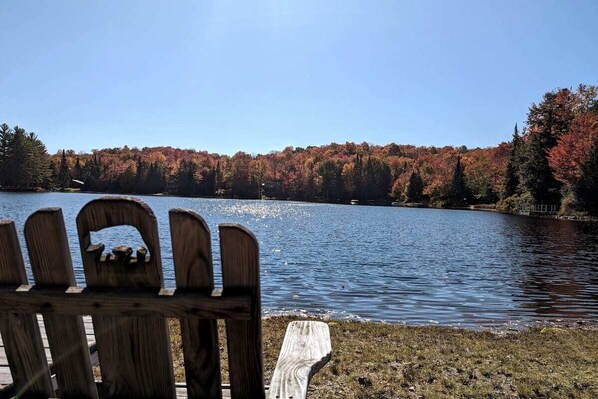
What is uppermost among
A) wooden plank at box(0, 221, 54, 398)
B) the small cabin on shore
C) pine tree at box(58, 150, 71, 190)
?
pine tree at box(58, 150, 71, 190)

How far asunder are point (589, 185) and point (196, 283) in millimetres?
68756

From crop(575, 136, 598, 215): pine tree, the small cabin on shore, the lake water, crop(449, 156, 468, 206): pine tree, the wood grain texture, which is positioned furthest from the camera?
crop(449, 156, 468, 206): pine tree

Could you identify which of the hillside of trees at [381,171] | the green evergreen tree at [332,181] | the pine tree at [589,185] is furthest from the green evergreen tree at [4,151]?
the pine tree at [589,185]

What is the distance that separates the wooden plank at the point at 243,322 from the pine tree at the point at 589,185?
67.6 m

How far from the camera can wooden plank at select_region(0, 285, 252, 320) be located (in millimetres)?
1428

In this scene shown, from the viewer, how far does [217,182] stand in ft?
497

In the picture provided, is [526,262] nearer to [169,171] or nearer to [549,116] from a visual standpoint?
[549,116]

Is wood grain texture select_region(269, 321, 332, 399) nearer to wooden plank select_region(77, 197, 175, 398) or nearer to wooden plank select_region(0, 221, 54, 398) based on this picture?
wooden plank select_region(77, 197, 175, 398)

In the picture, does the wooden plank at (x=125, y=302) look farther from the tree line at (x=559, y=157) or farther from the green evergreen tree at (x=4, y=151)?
the green evergreen tree at (x=4, y=151)

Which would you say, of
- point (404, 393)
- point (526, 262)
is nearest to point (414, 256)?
point (526, 262)

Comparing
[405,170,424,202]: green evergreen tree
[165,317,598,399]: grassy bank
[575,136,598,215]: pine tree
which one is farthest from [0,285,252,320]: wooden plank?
[405,170,424,202]: green evergreen tree

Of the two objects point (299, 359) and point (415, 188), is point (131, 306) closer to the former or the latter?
point (299, 359)

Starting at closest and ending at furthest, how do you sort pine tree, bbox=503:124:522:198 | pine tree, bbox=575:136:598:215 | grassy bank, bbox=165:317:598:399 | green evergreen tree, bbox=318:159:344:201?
grassy bank, bbox=165:317:598:399
pine tree, bbox=575:136:598:215
pine tree, bbox=503:124:522:198
green evergreen tree, bbox=318:159:344:201

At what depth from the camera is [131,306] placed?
4.83ft
